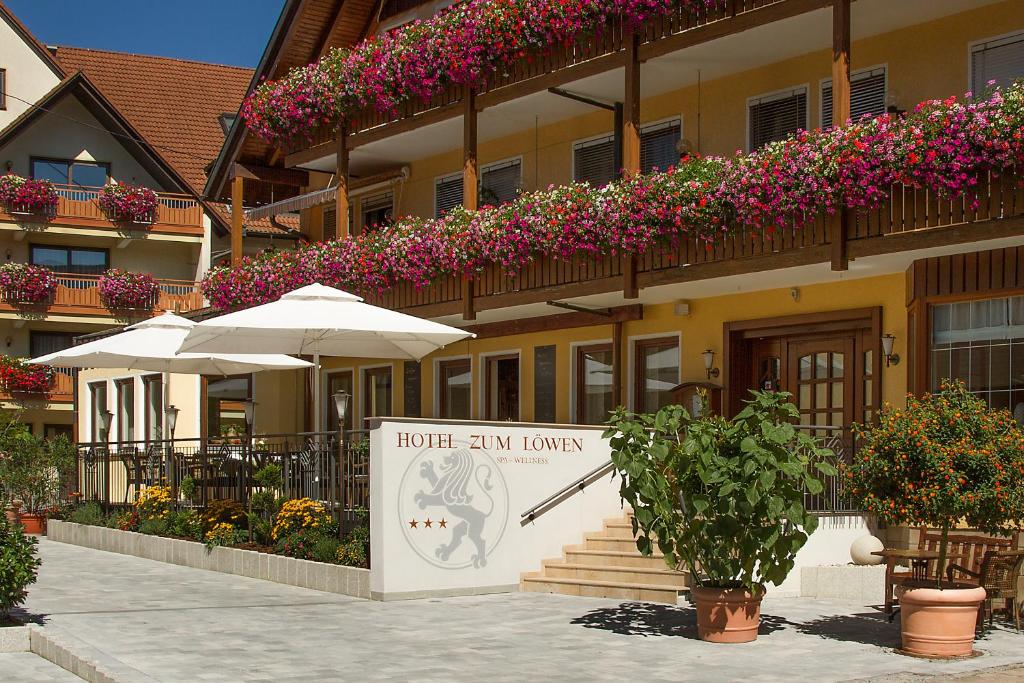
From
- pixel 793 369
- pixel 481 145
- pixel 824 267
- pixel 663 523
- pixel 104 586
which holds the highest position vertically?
pixel 481 145

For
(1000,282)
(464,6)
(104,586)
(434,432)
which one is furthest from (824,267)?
(104,586)

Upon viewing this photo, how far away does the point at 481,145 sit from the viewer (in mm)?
23828

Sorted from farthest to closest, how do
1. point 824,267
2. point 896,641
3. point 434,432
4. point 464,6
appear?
point 464,6, point 824,267, point 434,432, point 896,641

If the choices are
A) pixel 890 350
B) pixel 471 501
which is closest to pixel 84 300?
pixel 471 501

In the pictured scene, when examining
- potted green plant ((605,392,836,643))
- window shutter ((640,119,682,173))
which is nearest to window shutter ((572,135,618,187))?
window shutter ((640,119,682,173))

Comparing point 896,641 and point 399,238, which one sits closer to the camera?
point 896,641

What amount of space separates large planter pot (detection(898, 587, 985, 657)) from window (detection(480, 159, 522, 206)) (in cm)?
1317

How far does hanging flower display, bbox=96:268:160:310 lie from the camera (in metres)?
44.5

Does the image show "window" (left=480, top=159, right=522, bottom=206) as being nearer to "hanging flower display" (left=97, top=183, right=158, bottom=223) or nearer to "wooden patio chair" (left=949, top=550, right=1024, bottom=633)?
"wooden patio chair" (left=949, top=550, right=1024, bottom=633)

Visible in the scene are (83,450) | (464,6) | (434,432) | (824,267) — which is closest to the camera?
(434,432)

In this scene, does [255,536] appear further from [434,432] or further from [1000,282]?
[1000,282]

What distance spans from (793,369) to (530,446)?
4843 mm

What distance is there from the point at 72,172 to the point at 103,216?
6.99ft

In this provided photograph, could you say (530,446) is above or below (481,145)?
below
